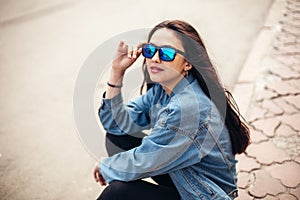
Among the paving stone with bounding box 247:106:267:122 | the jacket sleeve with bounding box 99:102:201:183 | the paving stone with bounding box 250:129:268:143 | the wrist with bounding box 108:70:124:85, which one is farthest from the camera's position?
the paving stone with bounding box 247:106:267:122

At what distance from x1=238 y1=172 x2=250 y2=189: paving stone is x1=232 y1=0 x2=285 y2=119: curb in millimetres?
672

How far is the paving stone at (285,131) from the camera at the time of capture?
2568 mm

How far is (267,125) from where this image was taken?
267 cm

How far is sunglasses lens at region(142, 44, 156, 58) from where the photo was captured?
164 centimetres

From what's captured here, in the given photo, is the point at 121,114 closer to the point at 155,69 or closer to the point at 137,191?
the point at 155,69

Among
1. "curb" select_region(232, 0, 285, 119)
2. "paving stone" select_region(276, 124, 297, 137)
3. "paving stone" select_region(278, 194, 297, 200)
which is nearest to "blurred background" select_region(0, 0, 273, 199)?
"curb" select_region(232, 0, 285, 119)

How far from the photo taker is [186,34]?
157 centimetres

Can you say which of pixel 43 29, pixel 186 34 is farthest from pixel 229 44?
pixel 43 29

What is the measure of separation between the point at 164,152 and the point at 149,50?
1.88 ft

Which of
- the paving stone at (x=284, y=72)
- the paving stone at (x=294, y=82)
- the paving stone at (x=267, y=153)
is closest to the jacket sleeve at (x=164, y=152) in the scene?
the paving stone at (x=267, y=153)

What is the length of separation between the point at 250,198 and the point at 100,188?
1.11 m

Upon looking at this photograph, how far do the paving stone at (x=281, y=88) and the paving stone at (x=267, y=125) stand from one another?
439mm

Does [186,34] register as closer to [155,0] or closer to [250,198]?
[250,198]

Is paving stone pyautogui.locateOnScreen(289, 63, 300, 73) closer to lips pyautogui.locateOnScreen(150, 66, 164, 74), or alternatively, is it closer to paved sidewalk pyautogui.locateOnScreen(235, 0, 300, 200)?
paved sidewalk pyautogui.locateOnScreen(235, 0, 300, 200)
